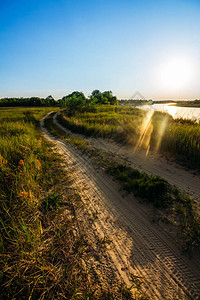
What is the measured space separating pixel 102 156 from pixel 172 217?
4321mm

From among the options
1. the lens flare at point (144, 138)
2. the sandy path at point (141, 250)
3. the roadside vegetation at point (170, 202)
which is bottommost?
the sandy path at point (141, 250)

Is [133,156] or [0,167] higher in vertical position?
[0,167]

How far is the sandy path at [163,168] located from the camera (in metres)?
4.18

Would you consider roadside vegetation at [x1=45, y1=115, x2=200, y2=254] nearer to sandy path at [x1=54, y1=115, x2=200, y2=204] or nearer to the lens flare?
sandy path at [x1=54, y1=115, x2=200, y2=204]

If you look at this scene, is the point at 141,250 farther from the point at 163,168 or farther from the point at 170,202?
the point at 163,168

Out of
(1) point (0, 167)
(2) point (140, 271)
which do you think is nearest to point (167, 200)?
(2) point (140, 271)

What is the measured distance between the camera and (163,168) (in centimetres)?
539

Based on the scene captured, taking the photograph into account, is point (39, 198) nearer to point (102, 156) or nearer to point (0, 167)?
point (0, 167)

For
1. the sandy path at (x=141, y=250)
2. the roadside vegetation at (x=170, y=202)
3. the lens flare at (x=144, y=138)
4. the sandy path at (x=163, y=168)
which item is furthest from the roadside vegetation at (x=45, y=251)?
the lens flare at (x=144, y=138)

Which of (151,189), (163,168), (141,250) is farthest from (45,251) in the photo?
(163,168)

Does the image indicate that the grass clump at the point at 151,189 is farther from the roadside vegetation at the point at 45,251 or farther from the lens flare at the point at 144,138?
the lens flare at the point at 144,138

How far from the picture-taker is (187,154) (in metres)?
5.75

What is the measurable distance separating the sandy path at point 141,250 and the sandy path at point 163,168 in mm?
1860

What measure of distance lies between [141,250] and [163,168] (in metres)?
3.72
